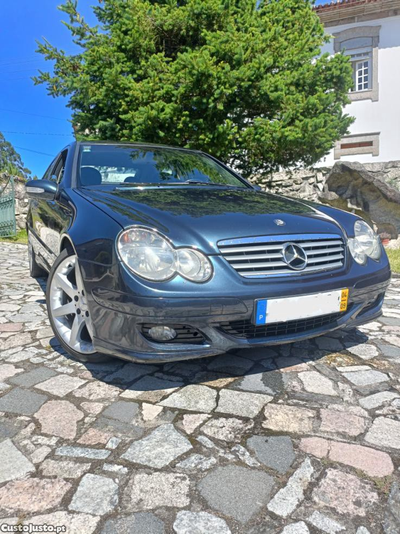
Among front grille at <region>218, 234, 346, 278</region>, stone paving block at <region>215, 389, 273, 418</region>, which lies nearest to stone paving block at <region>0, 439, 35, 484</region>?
A: stone paving block at <region>215, 389, 273, 418</region>

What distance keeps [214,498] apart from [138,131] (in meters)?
5.80

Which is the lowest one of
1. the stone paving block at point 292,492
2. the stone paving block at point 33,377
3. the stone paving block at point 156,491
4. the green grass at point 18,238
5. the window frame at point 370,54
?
the stone paving block at point 292,492

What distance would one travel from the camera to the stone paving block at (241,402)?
1797 mm

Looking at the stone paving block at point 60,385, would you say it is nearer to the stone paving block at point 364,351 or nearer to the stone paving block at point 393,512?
the stone paving block at point 393,512

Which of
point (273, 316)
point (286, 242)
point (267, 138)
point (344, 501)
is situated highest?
point (267, 138)

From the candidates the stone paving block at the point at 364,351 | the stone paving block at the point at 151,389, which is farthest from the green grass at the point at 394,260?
the stone paving block at the point at 151,389

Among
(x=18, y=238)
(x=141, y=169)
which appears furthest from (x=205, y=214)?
(x=18, y=238)

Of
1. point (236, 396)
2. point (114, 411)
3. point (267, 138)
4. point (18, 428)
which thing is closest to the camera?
point (18, 428)

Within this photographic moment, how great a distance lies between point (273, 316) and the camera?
1865 millimetres

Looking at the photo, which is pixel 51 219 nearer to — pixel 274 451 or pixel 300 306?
pixel 300 306

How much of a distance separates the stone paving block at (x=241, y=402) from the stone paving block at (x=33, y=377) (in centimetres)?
97

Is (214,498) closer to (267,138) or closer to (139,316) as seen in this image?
(139,316)

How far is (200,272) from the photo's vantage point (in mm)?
1796

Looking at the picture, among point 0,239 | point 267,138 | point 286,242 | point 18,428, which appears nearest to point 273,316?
point 286,242
